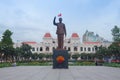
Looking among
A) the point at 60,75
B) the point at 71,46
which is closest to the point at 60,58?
the point at 60,75

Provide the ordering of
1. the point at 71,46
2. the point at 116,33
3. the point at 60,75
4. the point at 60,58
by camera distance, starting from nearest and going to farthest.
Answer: the point at 60,75 < the point at 60,58 < the point at 116,33 < the point at 71,46

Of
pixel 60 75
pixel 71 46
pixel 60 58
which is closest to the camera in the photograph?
pixel 60 75

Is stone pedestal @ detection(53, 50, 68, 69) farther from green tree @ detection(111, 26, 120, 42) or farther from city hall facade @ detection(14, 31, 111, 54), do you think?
city hall facade @ detection(14, 31, 111, 54)

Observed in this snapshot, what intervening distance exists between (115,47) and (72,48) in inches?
2069

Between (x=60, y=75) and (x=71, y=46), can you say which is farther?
(x=71, y=46)

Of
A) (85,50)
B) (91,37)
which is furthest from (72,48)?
(91,37)

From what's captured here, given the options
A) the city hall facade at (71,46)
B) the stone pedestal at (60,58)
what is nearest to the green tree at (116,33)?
the stone pedestal at (60,58)

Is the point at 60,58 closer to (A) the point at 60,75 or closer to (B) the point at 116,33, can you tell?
(A) the point at 60,75

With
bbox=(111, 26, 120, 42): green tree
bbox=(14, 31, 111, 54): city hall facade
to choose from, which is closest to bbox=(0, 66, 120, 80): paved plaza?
bbox=(111, 26, 120, 42): green tree

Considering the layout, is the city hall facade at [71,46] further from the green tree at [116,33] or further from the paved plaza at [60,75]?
the paved plaza at [60,75]

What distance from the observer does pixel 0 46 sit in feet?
169

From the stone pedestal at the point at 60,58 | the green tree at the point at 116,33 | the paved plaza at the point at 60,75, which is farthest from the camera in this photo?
the green tree at the point at 116,33

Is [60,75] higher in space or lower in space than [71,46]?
lower

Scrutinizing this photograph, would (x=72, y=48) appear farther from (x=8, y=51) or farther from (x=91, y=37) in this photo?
(x=8, y=51)
